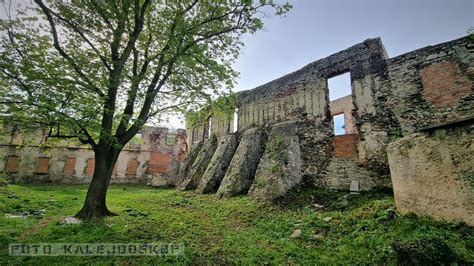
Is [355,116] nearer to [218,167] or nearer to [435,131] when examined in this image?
[435,131]

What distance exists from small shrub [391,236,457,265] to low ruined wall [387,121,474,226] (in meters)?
1.19

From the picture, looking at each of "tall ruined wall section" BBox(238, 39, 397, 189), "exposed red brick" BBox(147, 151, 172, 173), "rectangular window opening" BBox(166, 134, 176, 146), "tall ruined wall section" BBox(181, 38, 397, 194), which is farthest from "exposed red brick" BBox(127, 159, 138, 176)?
"tall ruined wall section" BBox(238, 39, 397, 189)

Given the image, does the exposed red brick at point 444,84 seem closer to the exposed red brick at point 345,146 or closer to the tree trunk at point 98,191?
the exposed red brick at point 345,146

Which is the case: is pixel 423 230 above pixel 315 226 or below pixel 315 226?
above

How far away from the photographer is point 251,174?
9.80m

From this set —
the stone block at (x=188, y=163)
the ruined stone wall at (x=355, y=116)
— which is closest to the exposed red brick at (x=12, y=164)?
the stone block at (x=188, y=163)

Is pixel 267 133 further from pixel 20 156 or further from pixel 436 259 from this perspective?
pixel 20 156

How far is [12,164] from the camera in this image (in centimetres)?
1808

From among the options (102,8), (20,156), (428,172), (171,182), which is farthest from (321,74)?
(20,156)

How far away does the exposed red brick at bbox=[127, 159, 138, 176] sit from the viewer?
20.9m

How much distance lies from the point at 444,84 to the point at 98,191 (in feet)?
35.9

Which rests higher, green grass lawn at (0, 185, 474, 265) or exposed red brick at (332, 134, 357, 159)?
exposed red brick at (332, 134, 357, 159)

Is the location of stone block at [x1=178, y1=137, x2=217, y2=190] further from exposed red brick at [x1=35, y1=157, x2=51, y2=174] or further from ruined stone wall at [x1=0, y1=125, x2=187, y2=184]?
exposed red brick at [x1=35, y1=157, x2=51, y2=174]

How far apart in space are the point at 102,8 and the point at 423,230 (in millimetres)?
9344
